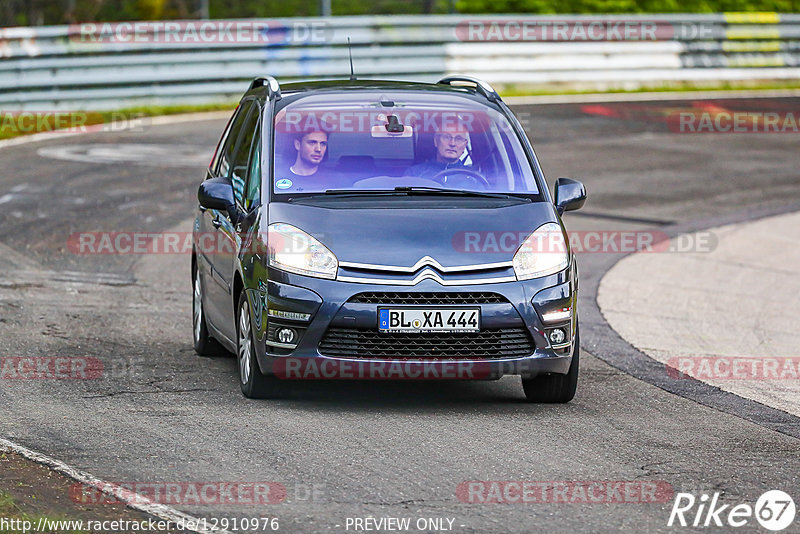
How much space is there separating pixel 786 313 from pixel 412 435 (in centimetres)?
532

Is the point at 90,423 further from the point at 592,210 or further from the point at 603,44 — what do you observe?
the point at 603,44

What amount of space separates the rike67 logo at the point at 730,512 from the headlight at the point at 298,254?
224cm

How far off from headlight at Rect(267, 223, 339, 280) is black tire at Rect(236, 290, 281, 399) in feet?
1.38

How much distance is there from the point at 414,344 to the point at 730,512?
2.11 metres

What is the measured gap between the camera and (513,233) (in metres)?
7.54

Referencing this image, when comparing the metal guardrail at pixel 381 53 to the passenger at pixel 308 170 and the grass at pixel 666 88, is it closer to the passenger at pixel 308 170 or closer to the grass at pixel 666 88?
the grass at pixel 666 88

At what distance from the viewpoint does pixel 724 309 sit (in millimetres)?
11445

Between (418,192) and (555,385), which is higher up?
(418,192)

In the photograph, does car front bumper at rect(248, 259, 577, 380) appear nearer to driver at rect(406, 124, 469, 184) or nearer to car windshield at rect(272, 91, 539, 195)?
car windshield at rect(272, 91, 539, 195)

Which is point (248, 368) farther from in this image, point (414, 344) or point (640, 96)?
point (640, 96)

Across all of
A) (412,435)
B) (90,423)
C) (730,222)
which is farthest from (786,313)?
(90,423)

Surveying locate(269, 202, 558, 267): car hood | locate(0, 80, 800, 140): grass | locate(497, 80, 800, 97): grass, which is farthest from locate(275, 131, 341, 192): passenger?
locate(497, 80, 800, 97): grass

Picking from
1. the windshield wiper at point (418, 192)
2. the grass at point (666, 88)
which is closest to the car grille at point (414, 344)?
the windshield wiper at point (418, 192)

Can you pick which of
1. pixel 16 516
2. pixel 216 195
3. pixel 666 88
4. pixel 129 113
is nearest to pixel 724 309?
pixel 216 195
